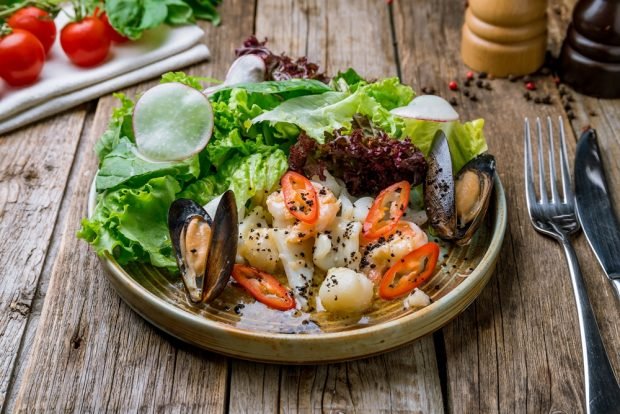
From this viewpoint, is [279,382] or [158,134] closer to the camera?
[279,382]

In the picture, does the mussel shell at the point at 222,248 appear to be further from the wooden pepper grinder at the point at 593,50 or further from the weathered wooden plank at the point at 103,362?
the wooden pepper grinder at the point at 593,50

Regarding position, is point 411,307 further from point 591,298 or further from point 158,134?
point 158,134

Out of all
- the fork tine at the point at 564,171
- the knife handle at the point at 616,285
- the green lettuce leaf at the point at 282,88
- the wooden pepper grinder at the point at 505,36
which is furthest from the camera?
the wooden pepper grinder at the point at 505,36

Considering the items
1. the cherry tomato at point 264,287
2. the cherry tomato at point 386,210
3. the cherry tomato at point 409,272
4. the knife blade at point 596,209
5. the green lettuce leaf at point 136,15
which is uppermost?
the cherry tomato at point 386,210

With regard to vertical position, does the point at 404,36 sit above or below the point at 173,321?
below

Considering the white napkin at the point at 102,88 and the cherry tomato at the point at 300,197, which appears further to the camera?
the white napkin at the point at 102,88

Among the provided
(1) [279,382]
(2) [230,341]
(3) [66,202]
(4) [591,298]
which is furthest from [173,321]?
(4) [591,298]

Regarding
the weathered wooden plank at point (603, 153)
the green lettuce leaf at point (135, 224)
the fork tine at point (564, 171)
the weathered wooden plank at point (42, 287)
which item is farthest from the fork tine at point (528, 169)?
the weathered wooden plank at point (42, 287)

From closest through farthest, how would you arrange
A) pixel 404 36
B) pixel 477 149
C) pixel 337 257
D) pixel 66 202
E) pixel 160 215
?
pixel 337 257, pixel 160 215, pixel 477 149, pixel 66 202, pixel 404 36
